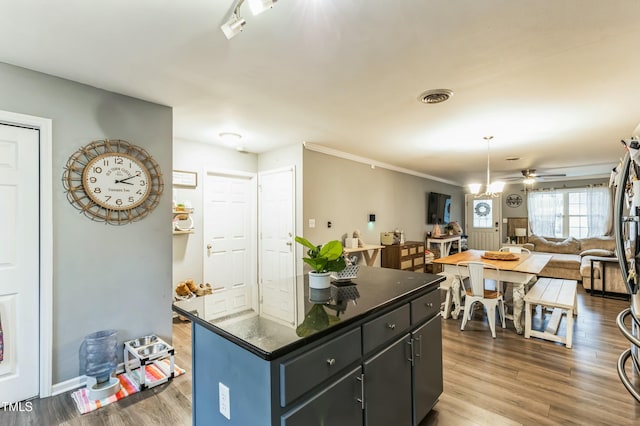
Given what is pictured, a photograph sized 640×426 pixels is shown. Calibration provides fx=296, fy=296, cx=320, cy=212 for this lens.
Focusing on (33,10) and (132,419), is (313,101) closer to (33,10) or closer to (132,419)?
(33,10)

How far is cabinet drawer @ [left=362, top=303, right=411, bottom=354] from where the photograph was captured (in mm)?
1447

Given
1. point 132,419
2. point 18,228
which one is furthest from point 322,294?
point 18,228

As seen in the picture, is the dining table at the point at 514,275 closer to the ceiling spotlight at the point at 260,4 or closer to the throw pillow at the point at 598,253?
the throw pillow at the point at 598,253

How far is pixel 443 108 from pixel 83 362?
3.86 meters

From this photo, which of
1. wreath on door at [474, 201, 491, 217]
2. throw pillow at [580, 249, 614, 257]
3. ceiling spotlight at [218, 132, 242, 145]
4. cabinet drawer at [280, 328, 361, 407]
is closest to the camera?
cabinet drawer at [280, 328, 361, 407]

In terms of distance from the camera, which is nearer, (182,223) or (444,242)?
(182,223)

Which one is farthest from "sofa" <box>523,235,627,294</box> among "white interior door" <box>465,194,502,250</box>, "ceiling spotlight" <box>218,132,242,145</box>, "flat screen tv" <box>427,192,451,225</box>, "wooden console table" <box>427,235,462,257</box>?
"ceiling spotlight" <box>218,132,242,145</box>

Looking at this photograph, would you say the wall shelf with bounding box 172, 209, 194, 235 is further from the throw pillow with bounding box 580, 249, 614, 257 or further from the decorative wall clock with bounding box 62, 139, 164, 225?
the throw pillow with bounding box 580, 249, 614, 257

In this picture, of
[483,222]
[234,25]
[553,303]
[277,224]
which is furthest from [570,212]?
[234,25]

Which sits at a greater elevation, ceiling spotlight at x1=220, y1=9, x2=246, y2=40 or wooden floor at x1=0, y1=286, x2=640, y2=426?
ceiling spotlight at x1=220, y1=9, x2=246, y2=40

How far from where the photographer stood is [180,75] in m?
2.26

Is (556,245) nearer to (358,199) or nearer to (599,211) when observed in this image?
(599,211)

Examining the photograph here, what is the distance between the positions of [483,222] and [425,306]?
8.69 metres

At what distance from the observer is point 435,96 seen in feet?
8.63
